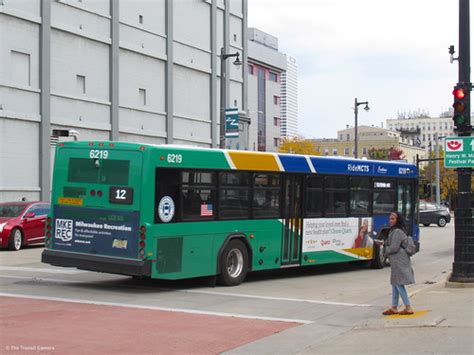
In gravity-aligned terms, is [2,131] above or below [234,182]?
above

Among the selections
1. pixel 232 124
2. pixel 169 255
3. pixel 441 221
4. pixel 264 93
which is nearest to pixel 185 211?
pixel 169 255

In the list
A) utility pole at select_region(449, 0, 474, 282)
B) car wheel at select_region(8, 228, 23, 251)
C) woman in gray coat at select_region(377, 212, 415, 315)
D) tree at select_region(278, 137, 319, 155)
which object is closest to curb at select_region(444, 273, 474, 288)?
utility pole at select_region(449, 0, 474, 282)

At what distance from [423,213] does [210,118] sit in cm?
1584

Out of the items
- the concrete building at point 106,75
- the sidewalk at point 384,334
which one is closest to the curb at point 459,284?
the sidewalk at point 384,334

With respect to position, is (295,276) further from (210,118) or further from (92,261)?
(210,118)

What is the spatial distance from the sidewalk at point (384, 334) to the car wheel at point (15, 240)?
1421 cm

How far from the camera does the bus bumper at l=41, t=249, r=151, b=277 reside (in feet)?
44.4

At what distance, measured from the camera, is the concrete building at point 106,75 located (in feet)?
97.5

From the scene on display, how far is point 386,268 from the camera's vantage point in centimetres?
2088

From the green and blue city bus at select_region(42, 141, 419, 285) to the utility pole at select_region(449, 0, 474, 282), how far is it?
13.1ft

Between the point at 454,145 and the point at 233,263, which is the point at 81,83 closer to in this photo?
the point at 233,263

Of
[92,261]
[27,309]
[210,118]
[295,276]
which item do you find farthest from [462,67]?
[210,118]

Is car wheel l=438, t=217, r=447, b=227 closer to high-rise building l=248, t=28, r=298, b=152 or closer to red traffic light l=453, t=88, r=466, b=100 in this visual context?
high-rise building l=248, t=28, r=298, b=152

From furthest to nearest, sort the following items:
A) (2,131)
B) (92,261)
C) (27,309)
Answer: (2,131) → (92,261) → (27,309)
